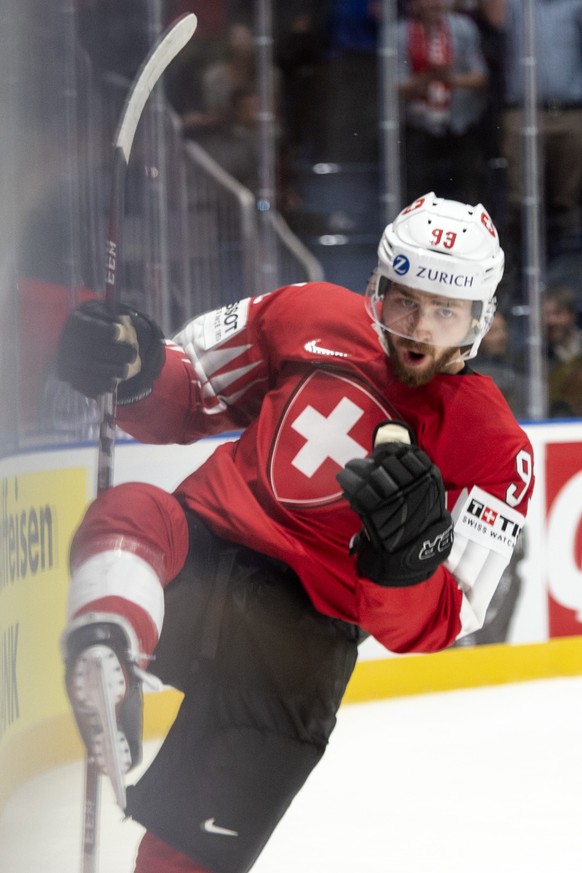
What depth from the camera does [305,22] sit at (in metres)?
1.22

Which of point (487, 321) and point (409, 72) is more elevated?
point (409, 72)

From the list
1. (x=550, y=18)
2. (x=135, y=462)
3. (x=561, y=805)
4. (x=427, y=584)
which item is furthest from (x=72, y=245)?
(x=561, y=805)

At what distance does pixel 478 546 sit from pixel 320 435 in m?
0.18

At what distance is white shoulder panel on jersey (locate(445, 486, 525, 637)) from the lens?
→ 1.17m

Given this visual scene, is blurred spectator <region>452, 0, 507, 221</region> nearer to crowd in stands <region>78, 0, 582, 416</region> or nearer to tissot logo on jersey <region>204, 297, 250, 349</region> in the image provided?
crowd in stands <region>78, 0, 582, 416</region>

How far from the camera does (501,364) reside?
125 centimetres

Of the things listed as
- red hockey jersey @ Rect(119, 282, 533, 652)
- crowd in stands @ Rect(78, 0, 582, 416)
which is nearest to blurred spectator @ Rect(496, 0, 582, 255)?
crowd in stands @ Rect(78, 0, 582, 416)

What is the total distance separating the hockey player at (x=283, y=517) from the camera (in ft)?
3.59

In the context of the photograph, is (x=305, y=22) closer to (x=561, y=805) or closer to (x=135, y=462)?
(x=135, y=462)

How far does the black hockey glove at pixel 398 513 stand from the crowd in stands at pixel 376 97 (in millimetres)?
189

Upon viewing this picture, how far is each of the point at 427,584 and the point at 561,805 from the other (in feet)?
1.63

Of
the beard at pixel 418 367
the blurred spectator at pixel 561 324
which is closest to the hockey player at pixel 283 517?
the beard at pixel 418 367

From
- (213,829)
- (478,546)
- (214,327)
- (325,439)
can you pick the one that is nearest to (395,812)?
(213,829)

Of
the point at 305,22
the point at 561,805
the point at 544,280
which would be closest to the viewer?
the point at 305,22
